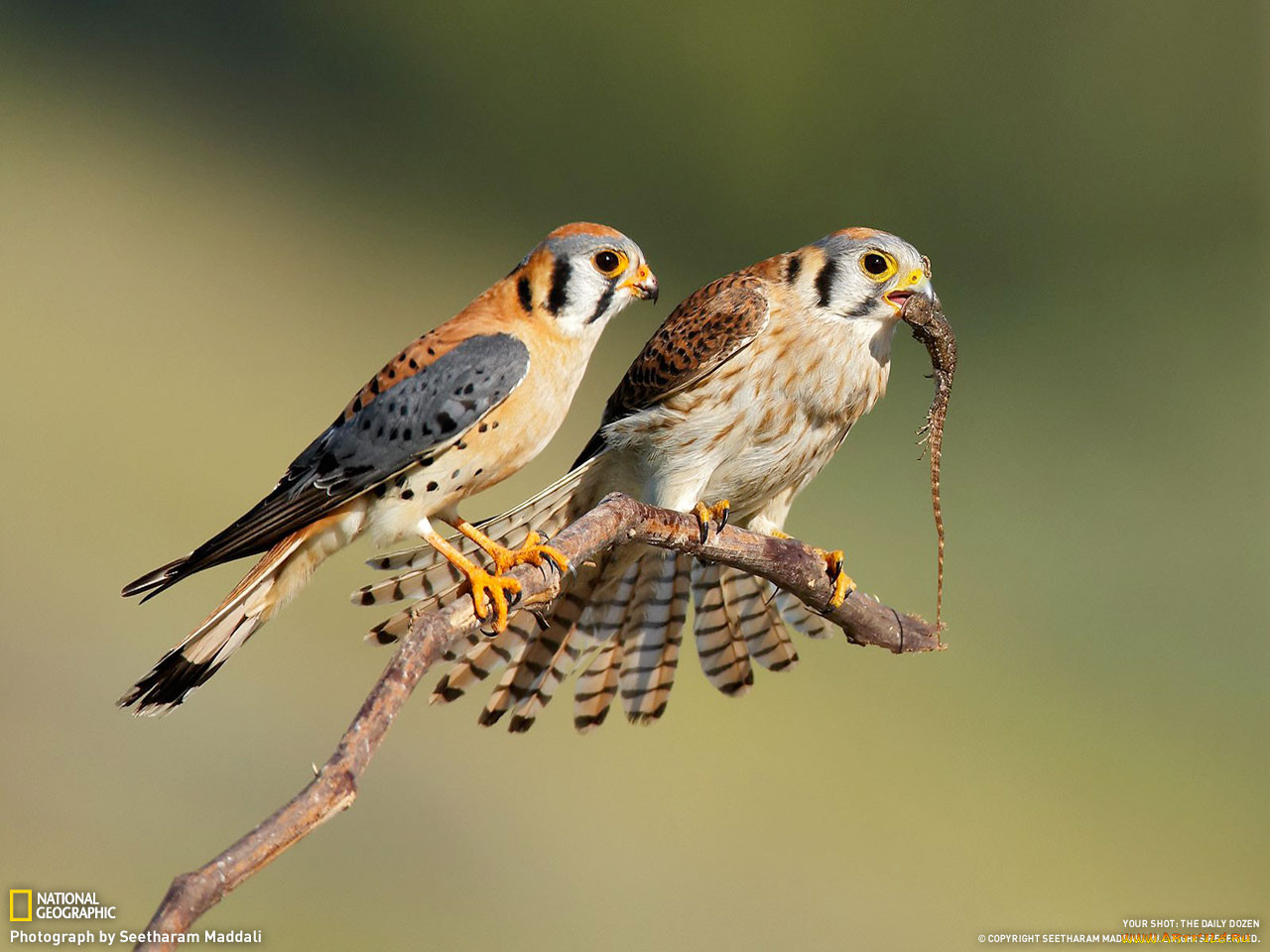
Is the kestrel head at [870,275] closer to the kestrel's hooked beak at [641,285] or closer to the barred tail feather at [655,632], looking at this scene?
the kestrel's hooked beak at [641,285]

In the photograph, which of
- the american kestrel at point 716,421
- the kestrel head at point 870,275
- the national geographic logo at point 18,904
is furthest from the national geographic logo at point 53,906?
the kestrel head at point 870,275

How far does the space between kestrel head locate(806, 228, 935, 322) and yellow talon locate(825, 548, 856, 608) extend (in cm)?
44

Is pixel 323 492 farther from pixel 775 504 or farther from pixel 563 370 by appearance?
pixel 775 504

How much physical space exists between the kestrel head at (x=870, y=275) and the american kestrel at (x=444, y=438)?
48 centimetres

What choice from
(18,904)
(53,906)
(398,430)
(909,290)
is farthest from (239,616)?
(18,904)

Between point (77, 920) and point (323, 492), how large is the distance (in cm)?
191

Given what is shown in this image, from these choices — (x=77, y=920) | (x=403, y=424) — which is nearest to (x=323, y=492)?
(x=403, y=424)

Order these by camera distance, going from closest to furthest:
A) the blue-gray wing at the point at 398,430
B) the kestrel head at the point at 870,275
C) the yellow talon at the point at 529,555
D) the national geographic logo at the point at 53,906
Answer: the yellow talon at the point at 529,555
the blue-gray wing at the point at 398,430
the kestrel head at the point at 870,275
the national geographic logo at the point at 53,906

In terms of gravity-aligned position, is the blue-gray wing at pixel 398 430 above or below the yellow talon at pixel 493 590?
above

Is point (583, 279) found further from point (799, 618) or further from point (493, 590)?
point (799, 618)

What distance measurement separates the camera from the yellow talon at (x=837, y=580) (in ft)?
7.39

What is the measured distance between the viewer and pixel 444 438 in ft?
6.41

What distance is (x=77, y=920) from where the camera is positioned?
3.22 m

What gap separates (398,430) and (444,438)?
2.9 inches
